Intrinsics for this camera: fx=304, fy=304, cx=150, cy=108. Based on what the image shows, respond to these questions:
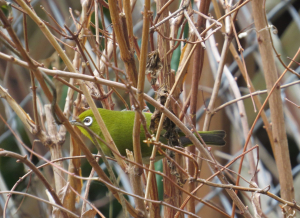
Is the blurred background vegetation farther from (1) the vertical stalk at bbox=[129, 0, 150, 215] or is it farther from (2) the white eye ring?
(1) the vertical stalk at bbox=[129, 0, 150, 215]

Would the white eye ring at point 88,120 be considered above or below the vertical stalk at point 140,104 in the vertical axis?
below

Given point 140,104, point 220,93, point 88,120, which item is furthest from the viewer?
point 220,93

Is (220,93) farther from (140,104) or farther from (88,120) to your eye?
(140,104)

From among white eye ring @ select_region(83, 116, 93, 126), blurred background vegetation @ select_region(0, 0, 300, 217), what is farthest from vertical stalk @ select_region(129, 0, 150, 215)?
blurred background vegetation @ select_region(0, 0, 300, 217)

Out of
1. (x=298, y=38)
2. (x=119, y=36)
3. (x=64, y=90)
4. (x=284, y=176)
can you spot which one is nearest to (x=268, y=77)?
(x=284, y=176)

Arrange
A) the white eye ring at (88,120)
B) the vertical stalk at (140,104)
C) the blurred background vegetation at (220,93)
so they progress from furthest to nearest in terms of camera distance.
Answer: the blurred background vegetation at (220,93)
the white eye ring at (88,120)
the vertical stalk at (140,104)

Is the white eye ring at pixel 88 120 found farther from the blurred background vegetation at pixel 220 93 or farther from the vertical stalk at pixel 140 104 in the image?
the vertical stalk at pixel 140 104

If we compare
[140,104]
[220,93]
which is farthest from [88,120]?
[220,93]

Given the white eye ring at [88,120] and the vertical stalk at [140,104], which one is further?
the white eye ring at [88,120]

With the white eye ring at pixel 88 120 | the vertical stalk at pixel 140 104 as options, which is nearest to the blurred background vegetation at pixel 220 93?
the white eye ring at pixel 88 120

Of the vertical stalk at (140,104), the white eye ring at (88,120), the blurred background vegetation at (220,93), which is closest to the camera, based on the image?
the vertical stalk at (140,104)

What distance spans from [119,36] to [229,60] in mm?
1416

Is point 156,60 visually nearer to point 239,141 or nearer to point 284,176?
point 284,176

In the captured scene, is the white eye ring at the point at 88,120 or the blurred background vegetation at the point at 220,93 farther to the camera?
the blurred background vegetation at the point at 220,93
